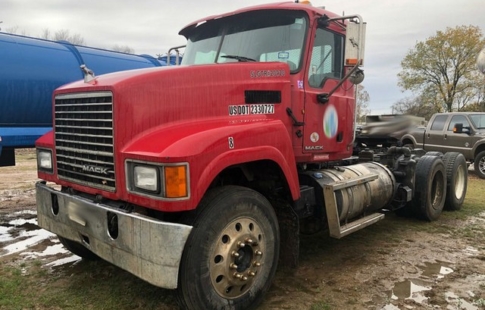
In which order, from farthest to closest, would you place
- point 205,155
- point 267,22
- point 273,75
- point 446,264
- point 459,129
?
point 459,129, point 446,264, point 267,22, point 273,75, point 205,155

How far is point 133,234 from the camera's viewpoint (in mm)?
2979

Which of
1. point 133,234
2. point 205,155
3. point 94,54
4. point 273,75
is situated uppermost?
point 94,54

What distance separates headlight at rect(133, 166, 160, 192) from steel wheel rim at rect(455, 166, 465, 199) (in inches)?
262

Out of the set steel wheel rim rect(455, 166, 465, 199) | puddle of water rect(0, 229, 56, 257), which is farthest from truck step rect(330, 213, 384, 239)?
puddle of water rect(0, 229, 56, 257)

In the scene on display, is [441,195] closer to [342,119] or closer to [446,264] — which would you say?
[446,264]

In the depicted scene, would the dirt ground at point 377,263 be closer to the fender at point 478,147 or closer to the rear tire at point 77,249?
the rear tire at point 77,249

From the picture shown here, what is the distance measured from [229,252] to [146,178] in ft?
2.98

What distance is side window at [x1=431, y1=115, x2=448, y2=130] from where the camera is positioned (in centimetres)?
1391

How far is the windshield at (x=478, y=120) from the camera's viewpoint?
1320 centimetres

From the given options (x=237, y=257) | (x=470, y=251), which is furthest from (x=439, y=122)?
(x=237, y=257)

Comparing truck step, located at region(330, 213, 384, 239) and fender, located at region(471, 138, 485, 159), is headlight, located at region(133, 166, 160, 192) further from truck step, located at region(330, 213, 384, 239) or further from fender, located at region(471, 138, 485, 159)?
fender, located at region(471, 138, 485, 159)

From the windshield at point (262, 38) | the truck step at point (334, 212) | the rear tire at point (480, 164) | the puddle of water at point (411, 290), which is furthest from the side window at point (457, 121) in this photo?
the windshield at point (262, 38)

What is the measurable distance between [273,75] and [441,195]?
478cm

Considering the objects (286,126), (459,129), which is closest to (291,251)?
(286,126)
